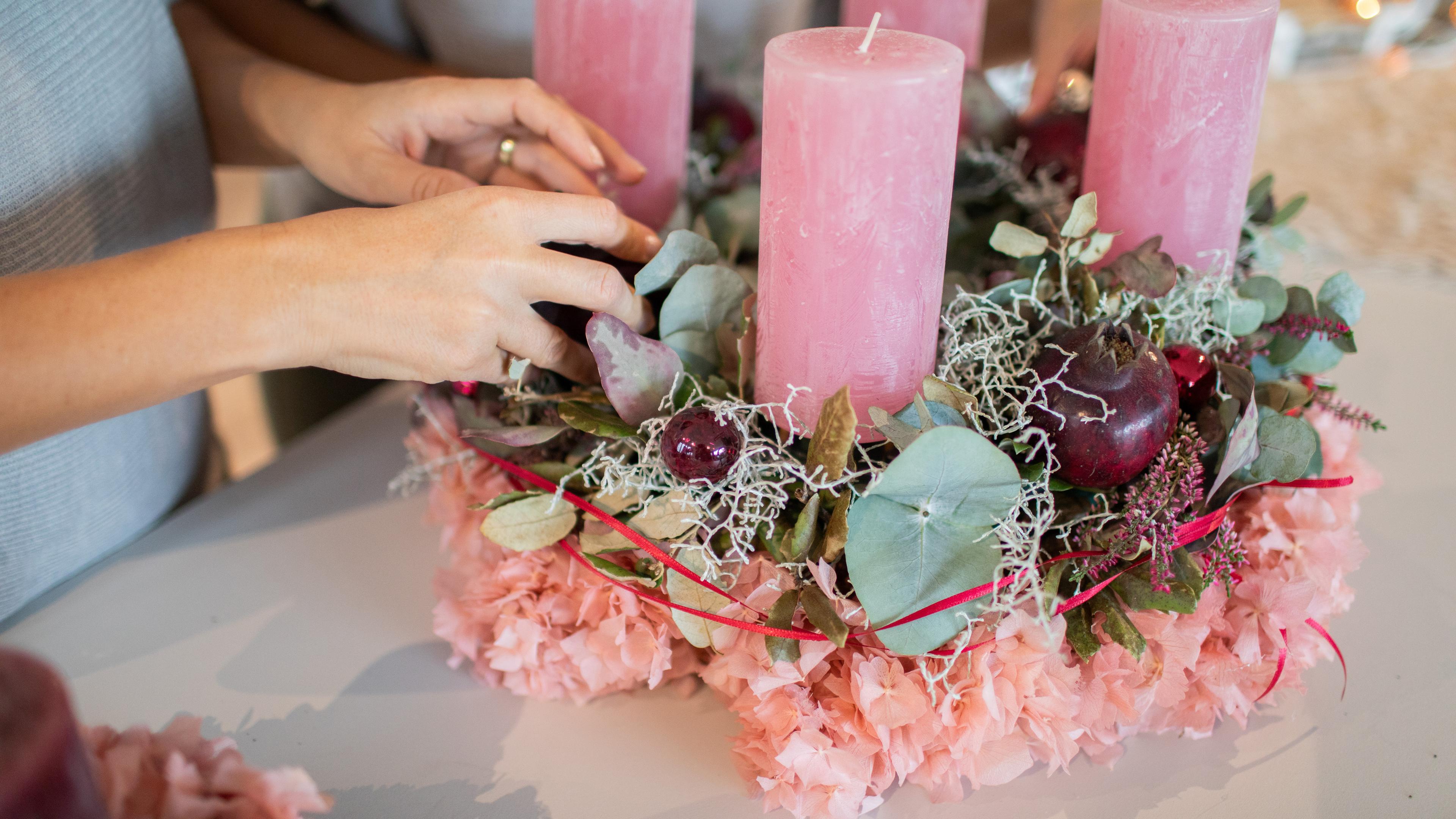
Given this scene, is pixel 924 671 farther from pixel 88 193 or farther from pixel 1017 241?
pixel 88 193

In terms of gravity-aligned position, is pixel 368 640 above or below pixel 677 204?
below

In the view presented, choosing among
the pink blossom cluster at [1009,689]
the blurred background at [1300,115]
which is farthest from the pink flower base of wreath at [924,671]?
the blurred background at [1300,115]

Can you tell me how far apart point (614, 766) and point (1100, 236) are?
383 mm

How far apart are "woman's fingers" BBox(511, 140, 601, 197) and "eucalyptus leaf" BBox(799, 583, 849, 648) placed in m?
0.28

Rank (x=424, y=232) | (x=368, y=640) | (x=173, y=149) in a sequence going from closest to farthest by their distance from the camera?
(x=424, y=232)
(x=368, y=640)
(x=173, y=149)

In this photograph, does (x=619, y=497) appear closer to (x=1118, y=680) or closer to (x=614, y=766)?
(x=614, y=766)

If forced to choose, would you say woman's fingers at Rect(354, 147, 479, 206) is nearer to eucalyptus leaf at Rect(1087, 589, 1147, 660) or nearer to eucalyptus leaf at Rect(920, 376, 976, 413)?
eucalyptus leaf at Rect(920, 376, 976, 413)

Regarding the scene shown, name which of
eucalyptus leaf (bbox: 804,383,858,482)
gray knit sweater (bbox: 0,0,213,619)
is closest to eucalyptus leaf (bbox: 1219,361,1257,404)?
eucalyptus leaf (bbox: 804,383,858,482)

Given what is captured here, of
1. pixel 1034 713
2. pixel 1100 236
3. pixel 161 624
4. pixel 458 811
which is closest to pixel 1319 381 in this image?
pixel 1100 236

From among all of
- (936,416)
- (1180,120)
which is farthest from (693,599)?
(1180,120)

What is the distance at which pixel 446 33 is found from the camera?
894 millimetres

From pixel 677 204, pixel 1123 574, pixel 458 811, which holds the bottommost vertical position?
pixel 458 811

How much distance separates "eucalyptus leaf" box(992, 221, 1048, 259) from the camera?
0.51 m

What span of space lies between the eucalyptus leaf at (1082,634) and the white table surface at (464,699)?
0.08 m
